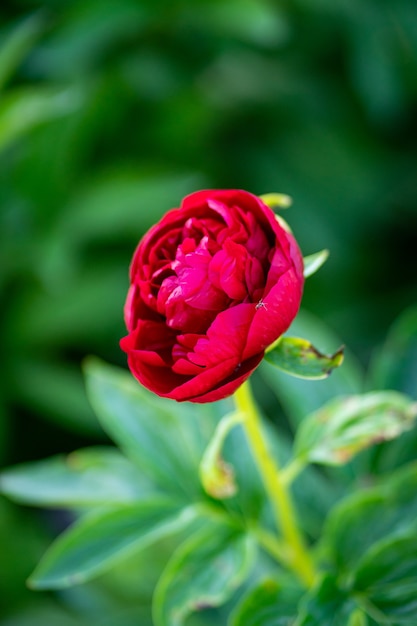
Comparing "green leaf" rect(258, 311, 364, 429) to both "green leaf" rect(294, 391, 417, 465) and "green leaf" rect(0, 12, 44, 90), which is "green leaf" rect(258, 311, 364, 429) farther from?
"green leaf" rect(0, 12, 44, 90)

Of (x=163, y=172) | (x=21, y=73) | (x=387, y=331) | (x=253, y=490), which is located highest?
(x=21, y=73)

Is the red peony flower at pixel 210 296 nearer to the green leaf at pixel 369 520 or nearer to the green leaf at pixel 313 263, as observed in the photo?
the green leaf at pixel 313 263

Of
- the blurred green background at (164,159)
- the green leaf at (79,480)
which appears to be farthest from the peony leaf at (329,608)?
the blurred green background at (164,159)

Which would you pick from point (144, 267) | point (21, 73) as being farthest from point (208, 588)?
point (21, 73)

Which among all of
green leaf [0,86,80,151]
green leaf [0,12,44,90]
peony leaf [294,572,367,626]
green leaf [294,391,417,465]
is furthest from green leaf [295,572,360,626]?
green leaf [0,12,44,90]

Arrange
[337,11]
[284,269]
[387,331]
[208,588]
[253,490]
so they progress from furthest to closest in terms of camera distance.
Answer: [387,331], [337,11], [253,490], [208,588], [284,269]

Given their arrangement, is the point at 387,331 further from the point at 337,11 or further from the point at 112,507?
the point at 112,507

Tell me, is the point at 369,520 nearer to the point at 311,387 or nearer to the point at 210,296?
the point at 311,387
